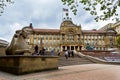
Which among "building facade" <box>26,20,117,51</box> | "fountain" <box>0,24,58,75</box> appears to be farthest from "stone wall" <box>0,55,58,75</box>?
"building facade" <box>26,20,117,51</box>

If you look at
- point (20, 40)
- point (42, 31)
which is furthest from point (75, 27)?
point (20, 40)

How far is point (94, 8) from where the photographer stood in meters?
12.6

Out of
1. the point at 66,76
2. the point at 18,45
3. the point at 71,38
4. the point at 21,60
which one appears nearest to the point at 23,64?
the point at 21,60

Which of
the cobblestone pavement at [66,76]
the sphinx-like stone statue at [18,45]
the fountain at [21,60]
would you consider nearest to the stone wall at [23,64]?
the fountain at [21,60]

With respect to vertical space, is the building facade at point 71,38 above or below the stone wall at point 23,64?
above

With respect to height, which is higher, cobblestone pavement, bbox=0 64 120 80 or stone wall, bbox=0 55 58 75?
stone wall, bbox=0 55 58 75

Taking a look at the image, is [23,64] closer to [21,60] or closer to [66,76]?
[21,60]

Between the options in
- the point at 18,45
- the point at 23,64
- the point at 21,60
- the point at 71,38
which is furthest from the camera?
the point at 71,38

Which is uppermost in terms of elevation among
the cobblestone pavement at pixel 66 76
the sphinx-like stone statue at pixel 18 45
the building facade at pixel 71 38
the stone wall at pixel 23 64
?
the building facade at pixel 71 38

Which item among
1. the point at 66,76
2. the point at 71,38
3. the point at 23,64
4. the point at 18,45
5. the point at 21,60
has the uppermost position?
the point at 71,38

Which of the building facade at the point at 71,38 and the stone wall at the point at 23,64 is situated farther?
the building facade at the point at 71,38

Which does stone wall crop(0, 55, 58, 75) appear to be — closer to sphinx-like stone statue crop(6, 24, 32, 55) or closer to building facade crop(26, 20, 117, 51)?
sphinx-like stone statue crop(6, 24, 32, 55)

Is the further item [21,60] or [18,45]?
[18,45]

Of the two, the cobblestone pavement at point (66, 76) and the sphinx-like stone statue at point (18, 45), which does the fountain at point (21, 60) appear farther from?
the cobblestone pavement at point (66, 76)
